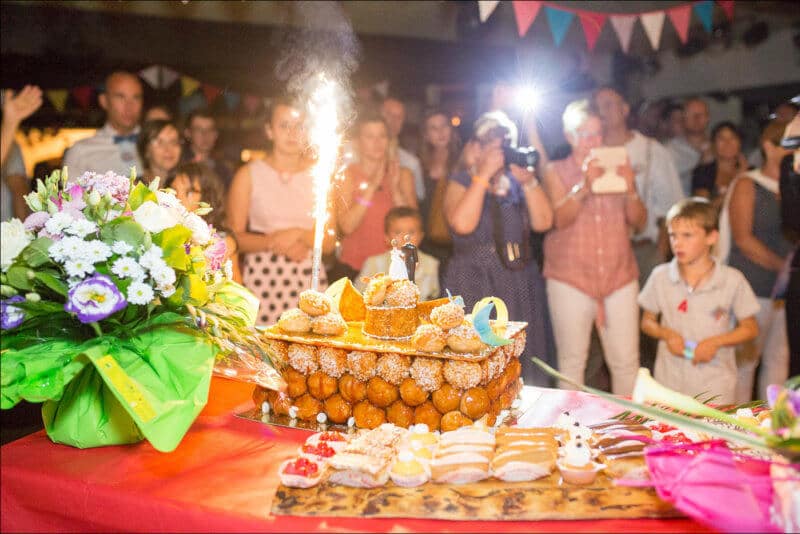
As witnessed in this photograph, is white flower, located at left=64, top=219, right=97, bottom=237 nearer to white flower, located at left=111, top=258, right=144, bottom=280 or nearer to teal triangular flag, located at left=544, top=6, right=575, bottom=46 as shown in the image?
white flower, located at left=111, top=258, right=144, bottom=280

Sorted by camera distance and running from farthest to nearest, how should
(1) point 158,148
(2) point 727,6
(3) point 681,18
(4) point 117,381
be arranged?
(2) point 727,6 → (3) point 681,18 → (1) point 158,148 → (4) point 117,381

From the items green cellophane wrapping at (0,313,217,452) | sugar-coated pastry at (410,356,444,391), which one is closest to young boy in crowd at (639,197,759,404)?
sugar-coated pastry at (410,356,444,391)

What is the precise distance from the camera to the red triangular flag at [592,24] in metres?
3.79

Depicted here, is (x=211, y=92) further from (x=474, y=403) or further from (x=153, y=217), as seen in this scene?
(x=474, y=403)

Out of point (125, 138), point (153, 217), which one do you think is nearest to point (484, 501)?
point (153, 217)

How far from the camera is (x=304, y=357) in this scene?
174cm

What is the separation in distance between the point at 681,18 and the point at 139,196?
345 centimetres

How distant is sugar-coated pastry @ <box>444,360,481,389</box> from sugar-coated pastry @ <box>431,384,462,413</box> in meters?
0.02

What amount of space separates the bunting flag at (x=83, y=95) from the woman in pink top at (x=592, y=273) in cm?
251

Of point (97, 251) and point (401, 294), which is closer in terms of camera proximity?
point (97, 251)

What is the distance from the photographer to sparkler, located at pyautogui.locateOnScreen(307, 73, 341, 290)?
197 cm

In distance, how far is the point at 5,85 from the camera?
3.55 metres

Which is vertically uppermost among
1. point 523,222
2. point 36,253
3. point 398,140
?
→ point 398,140

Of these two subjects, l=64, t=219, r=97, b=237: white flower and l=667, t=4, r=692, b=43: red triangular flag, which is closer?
l=64, t=219, r=97, b=237: white flower
